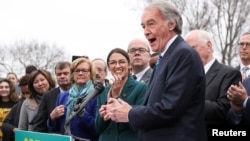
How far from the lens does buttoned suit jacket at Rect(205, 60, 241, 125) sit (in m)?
4.51

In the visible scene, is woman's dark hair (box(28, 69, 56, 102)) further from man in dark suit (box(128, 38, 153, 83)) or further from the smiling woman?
the smiling woman

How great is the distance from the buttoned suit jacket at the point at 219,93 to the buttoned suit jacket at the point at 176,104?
135 centimetres

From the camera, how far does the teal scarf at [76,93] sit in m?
4.97

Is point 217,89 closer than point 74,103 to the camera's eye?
Yes

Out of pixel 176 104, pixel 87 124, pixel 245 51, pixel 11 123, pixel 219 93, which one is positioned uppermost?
pixel 245 51

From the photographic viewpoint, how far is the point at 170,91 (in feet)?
10.2

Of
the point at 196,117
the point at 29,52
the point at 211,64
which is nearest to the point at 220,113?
the point at 211,64

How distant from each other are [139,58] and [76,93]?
3.68ft

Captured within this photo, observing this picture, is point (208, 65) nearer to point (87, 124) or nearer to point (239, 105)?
point (239, 105)

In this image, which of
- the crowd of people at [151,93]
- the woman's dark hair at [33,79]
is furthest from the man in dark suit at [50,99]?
the woman's dark hair at [33,79]

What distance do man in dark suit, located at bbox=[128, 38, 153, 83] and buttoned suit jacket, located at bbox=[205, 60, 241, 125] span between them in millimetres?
1199

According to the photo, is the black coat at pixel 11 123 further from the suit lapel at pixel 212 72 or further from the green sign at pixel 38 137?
the suit lapel at pixel 212 72

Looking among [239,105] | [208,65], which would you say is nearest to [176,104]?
[239,105]

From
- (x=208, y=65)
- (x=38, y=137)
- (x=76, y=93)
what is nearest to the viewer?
(x=38, y=137)
